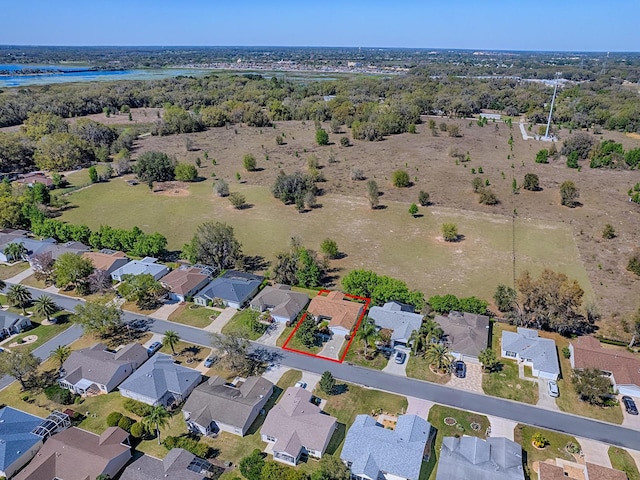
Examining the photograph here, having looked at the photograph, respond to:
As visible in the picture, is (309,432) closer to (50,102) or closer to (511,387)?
(511,387)

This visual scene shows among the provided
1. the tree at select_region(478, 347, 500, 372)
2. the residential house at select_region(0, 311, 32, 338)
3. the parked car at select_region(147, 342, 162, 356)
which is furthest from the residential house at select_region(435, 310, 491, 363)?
the residential house at select_region(0, 311, 32, 338)

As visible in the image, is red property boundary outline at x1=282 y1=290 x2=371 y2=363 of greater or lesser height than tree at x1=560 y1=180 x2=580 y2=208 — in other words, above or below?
below

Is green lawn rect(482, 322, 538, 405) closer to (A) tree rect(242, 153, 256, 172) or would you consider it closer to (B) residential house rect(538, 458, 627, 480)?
(B) residential house rect(538, 458, 627, 480)

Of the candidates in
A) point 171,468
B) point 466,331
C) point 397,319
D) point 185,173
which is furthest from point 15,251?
point 466,331

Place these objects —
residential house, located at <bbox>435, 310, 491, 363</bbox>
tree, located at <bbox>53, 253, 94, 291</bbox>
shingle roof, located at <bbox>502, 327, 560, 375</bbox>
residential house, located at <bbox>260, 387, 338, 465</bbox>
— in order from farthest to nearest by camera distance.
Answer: tree, located at <bbox>53, 253, 94, 291</bbox> → residential house, located at <bbox>435, 310, 491, 363</bbox> → shingle roof, located at <bbox>502, 327, 560, 375</bbox> → residential house, located at <bbox>260, 387, 338, 465</bbox>

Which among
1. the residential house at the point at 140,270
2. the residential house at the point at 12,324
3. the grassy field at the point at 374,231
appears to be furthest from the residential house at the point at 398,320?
the residential house at the point at 12,324

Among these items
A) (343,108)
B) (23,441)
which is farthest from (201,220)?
(343,108)

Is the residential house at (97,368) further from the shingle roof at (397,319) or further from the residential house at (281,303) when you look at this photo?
the shingle roof at (397,319)

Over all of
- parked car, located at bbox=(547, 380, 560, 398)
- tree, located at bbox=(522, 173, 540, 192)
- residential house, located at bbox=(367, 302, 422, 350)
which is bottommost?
parked car, located at bbox=(547, 380, 560, 398)
